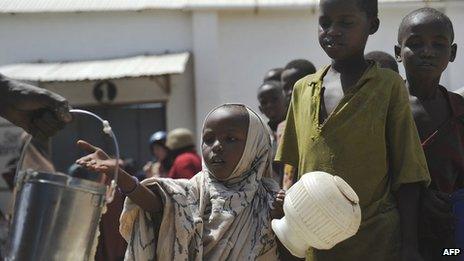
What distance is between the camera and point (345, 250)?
110 inches

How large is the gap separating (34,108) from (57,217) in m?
0.49

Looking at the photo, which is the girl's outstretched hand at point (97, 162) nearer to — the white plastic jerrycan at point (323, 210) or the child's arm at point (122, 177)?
the child's arm at point (122, 177)

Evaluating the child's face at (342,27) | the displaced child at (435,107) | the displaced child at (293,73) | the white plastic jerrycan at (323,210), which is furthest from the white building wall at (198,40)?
the white plastic jerrycan at (323,210)

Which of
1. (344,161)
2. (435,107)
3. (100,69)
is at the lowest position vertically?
(100,69)

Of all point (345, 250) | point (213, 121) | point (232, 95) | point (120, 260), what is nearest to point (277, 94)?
point (120, 260)

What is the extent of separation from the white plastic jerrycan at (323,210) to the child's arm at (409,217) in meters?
0.27

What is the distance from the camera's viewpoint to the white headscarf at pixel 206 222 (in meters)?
2.93

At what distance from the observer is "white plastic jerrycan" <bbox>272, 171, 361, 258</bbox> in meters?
2.50

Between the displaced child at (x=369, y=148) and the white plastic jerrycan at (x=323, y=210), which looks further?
the displaced child at (x=369, y=148)

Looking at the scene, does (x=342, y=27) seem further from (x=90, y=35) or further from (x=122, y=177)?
(x=90, y=35)

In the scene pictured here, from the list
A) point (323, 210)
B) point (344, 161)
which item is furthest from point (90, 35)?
point (323, 210)

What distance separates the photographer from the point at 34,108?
122 inches

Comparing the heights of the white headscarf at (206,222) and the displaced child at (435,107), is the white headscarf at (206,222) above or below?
below

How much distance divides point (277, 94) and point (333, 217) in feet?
9.36
